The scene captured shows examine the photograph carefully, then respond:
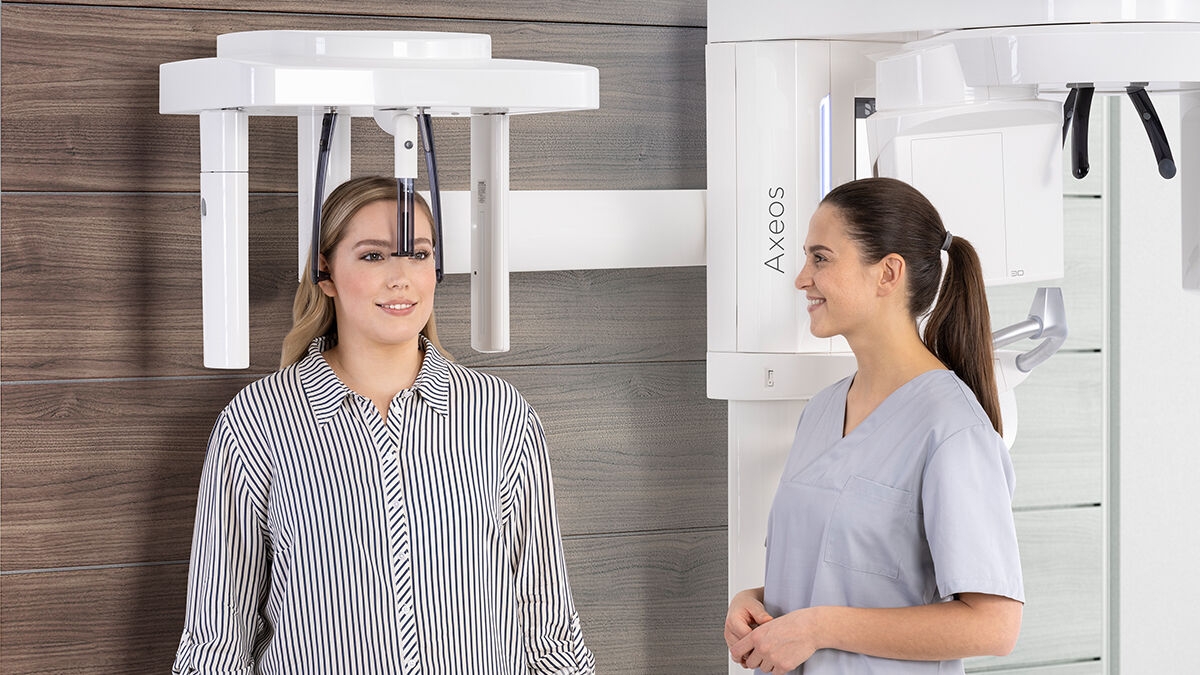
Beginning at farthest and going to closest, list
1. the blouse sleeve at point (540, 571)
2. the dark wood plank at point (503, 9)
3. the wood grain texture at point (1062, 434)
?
the wood grain texture at point (1062, 434) < the dark wood plank at point (503, 9) < the blouse sleeve at point (540, 571)

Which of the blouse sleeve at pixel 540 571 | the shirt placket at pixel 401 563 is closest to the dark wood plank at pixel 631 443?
the blouse sleeve at pixel 540 571

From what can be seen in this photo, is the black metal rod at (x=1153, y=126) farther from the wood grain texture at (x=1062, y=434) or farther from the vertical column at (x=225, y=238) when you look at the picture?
the vertical column at (x=225, y=238)

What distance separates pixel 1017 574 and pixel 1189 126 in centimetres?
54

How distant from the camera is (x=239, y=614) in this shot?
50.3 inches

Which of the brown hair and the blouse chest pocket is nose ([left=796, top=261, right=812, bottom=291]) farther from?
the blouse chest pocket

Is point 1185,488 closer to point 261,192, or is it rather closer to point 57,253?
point 261,192

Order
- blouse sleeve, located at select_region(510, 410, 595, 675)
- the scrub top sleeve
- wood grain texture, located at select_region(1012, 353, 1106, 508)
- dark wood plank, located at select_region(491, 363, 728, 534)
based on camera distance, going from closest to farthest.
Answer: the scrub top sleeve, blouse sleeve, located at select_region(510, 410, 595, 675), dark wood plank, located at select_region(491, 363, 728, 534), wood grain texture, located at select_region(1012, 353, 1106, 508)

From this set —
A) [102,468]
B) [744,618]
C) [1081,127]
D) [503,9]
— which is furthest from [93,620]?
[1081,127]

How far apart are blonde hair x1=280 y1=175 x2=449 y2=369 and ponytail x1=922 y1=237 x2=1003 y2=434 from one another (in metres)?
0.51

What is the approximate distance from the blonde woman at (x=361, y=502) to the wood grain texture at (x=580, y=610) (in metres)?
0.21

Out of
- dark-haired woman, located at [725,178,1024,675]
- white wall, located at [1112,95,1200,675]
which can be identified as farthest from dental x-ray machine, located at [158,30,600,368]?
white wall, located at [1112,95,1200,675]

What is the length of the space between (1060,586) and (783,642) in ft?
2.56

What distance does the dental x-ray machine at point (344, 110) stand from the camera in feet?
3.75

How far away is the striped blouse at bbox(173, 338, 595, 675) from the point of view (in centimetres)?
126
